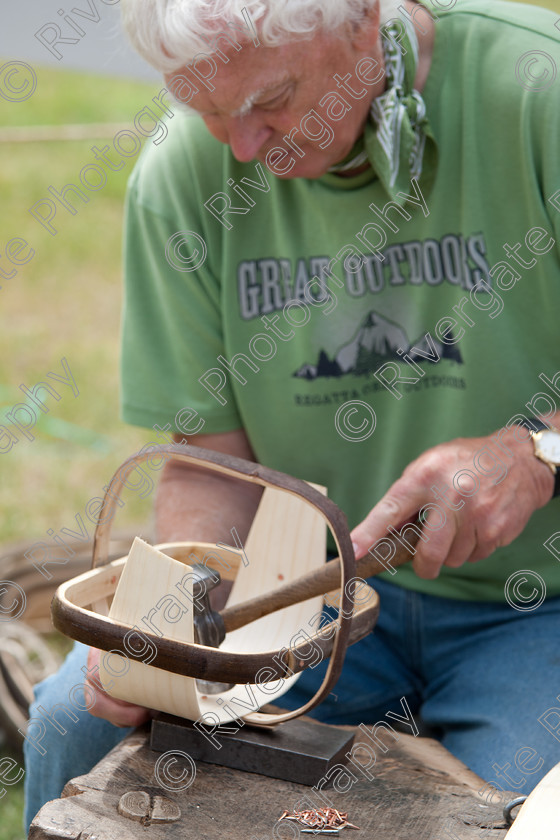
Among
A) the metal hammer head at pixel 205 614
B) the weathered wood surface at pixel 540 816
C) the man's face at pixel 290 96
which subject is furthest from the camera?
the man's face at pixel 290 96

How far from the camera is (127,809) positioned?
0.96 metres

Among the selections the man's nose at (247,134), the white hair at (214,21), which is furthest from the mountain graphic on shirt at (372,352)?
the white hair at (214,21)

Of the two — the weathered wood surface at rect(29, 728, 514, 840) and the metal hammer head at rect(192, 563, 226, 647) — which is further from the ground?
the metal hammer head at rect(192, 563, 226, 647)

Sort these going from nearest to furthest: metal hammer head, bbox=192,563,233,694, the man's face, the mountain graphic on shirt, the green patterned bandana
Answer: metal hammer head, bbox=192,563,233,694, the man's face, the green patterned bandana, the mountain graphic on shirt

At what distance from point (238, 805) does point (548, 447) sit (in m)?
0.63

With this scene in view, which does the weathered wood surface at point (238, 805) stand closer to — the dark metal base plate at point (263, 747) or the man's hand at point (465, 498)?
the dark metal base plate at point (263, 747)

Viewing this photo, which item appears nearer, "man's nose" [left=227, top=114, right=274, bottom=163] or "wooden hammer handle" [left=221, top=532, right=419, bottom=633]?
"wooden hammer handle" [left=221, top=532, right=419, bottom=633]

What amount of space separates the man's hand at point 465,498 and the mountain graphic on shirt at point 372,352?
0.20m

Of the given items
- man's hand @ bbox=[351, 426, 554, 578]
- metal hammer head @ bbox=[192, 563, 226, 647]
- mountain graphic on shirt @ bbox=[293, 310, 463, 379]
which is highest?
mountain graphic on shirt @ bbox=[293, 310, 463, 379]

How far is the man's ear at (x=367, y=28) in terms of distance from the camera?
118 centimetres

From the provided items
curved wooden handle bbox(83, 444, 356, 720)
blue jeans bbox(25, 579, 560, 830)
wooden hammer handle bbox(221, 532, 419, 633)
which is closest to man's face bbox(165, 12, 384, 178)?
curved wooden handle bbox(83, 444, 356, 720)

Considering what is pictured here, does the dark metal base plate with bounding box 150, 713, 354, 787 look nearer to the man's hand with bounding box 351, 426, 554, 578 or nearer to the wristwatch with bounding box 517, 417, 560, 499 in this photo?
the man's hand with bounding box 351, 426, 554, 578

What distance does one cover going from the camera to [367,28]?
3.90 ft

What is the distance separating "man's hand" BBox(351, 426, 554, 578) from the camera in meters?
1.16
